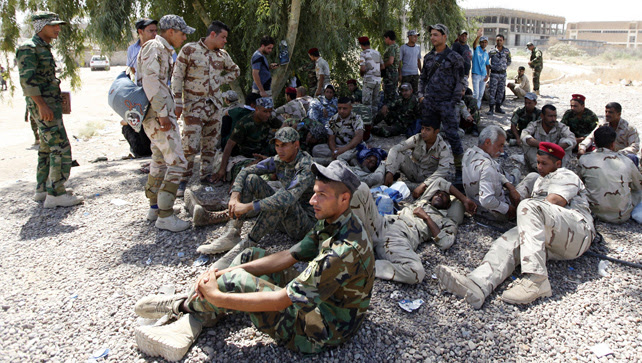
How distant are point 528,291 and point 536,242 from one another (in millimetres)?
429

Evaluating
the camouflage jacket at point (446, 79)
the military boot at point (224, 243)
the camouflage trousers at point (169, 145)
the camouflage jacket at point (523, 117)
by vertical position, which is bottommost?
the military boot at point (224, 243)

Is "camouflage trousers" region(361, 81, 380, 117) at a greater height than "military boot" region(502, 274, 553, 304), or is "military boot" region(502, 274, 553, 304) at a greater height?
"camouflage trousers" region(361, 81, 380, 117)

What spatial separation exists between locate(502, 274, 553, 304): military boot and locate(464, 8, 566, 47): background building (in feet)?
125

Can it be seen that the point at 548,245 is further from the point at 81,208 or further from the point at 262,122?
the point at 81,208

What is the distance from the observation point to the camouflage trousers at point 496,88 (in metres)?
10.1

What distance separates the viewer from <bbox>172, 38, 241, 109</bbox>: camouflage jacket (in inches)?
195

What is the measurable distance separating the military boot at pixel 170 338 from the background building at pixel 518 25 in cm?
3945

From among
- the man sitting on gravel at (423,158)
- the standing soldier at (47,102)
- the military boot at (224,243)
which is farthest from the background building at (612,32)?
the standing soldier at (47,102)

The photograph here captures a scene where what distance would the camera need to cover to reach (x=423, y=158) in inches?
215

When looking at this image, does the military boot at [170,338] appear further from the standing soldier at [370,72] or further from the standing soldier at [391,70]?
the standing soldier at [391,70]

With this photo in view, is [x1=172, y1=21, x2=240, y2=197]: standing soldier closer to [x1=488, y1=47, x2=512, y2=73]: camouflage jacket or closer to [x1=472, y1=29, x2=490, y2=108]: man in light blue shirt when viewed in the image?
[x1=472, y1=29, x2=490, y2=108]: man in light blue shirt

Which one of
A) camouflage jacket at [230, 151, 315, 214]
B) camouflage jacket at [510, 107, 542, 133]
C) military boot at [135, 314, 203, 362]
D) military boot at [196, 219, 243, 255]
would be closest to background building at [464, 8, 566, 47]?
camouflage jacket at [510, 107, 542, 133]

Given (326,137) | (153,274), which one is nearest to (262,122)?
(326,137)

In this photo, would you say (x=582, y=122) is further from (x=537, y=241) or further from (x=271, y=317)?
(x=271, y=317)
